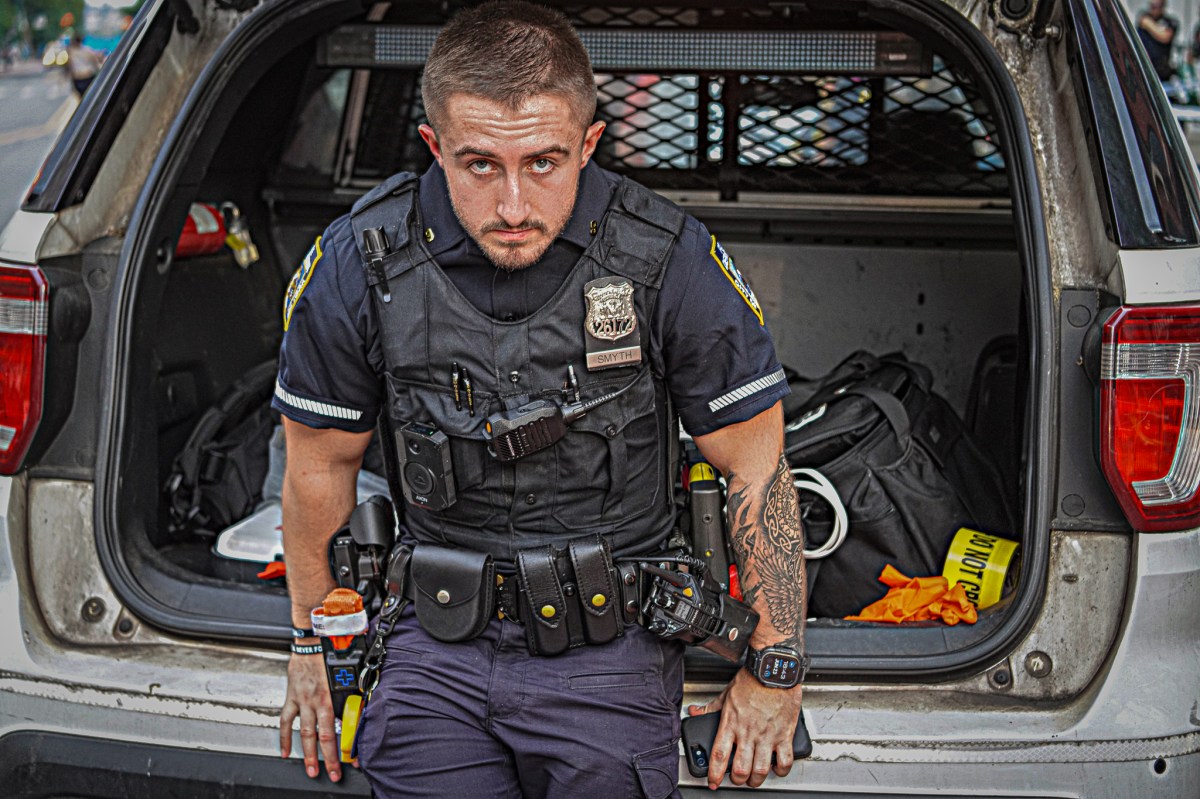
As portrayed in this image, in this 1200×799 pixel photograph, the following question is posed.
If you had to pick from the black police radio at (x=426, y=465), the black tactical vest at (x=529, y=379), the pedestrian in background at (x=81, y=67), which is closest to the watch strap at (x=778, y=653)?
the black tactical vest at (x=529, y=379)

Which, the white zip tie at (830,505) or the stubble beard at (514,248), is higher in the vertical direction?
the stubble beard at (514,248)

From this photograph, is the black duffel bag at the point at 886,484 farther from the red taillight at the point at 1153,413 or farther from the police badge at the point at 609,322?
the police badge at the point at 609,322

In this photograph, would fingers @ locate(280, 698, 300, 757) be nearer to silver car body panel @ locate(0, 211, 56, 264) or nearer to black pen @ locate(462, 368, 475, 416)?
black pen @ locate(462, 368, 475, 416)

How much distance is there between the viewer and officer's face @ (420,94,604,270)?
1.67 metres

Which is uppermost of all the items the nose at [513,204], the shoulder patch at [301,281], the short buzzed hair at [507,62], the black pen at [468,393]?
the short buzzed hair at [507,62]

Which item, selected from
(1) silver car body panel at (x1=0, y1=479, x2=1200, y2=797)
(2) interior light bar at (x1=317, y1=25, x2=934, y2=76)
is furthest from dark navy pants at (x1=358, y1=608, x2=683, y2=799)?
(2) interior light bar at (x1=317, y1=25, x2=934, y2=76)

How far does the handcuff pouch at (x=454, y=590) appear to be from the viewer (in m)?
1.79

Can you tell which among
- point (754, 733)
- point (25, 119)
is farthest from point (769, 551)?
point (25, 119)

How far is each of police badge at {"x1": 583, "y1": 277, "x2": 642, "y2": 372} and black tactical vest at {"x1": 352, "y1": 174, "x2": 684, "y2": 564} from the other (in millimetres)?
18

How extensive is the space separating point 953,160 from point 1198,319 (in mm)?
1397

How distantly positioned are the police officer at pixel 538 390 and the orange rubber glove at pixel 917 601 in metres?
Answer: 0.41

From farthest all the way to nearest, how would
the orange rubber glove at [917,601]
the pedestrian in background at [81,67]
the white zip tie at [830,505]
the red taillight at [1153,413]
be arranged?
the pedestrian in background at [81,67]
the white zip tie at [830,505]
the orange rubber glove at [917,601]
the red taillight at [1153,413]

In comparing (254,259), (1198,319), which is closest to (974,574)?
(1198,319)

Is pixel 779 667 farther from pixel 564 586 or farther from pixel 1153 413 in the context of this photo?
pixel 1153 413
